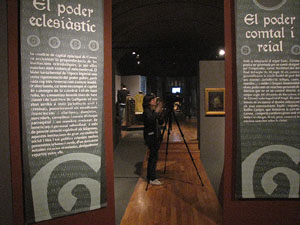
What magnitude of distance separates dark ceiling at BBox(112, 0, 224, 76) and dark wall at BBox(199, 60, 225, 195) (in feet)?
2.48

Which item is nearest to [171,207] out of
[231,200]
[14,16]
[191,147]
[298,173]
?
[231,200]

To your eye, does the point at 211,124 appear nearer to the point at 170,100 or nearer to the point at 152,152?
the point at 170,100

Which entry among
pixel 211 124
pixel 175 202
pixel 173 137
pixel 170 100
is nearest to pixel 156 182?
pixel 175 202

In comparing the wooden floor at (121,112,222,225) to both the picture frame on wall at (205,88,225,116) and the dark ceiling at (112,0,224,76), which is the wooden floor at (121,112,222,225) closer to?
the picture frame on wall at (205,88,225,116)

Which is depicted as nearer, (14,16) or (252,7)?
(14,16)

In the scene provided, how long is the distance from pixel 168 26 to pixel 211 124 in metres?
4.19

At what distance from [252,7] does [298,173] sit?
173 centimetres

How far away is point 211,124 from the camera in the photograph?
637cm

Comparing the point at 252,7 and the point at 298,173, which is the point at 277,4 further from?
the point at 298,173

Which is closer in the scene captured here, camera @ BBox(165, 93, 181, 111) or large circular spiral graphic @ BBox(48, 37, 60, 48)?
large circular spiral graphic @ BBox(48, 37, 60, 48)

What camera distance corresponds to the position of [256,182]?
103 inches

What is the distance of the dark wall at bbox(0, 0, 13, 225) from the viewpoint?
219 cm

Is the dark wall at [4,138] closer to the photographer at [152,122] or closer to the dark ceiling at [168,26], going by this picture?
the photographer at [152,122]

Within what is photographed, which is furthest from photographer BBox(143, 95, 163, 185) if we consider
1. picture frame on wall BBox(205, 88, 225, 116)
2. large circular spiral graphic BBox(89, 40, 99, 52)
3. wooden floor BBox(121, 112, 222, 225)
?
picture frame on wall BBox(205, 88, 225, 116)
